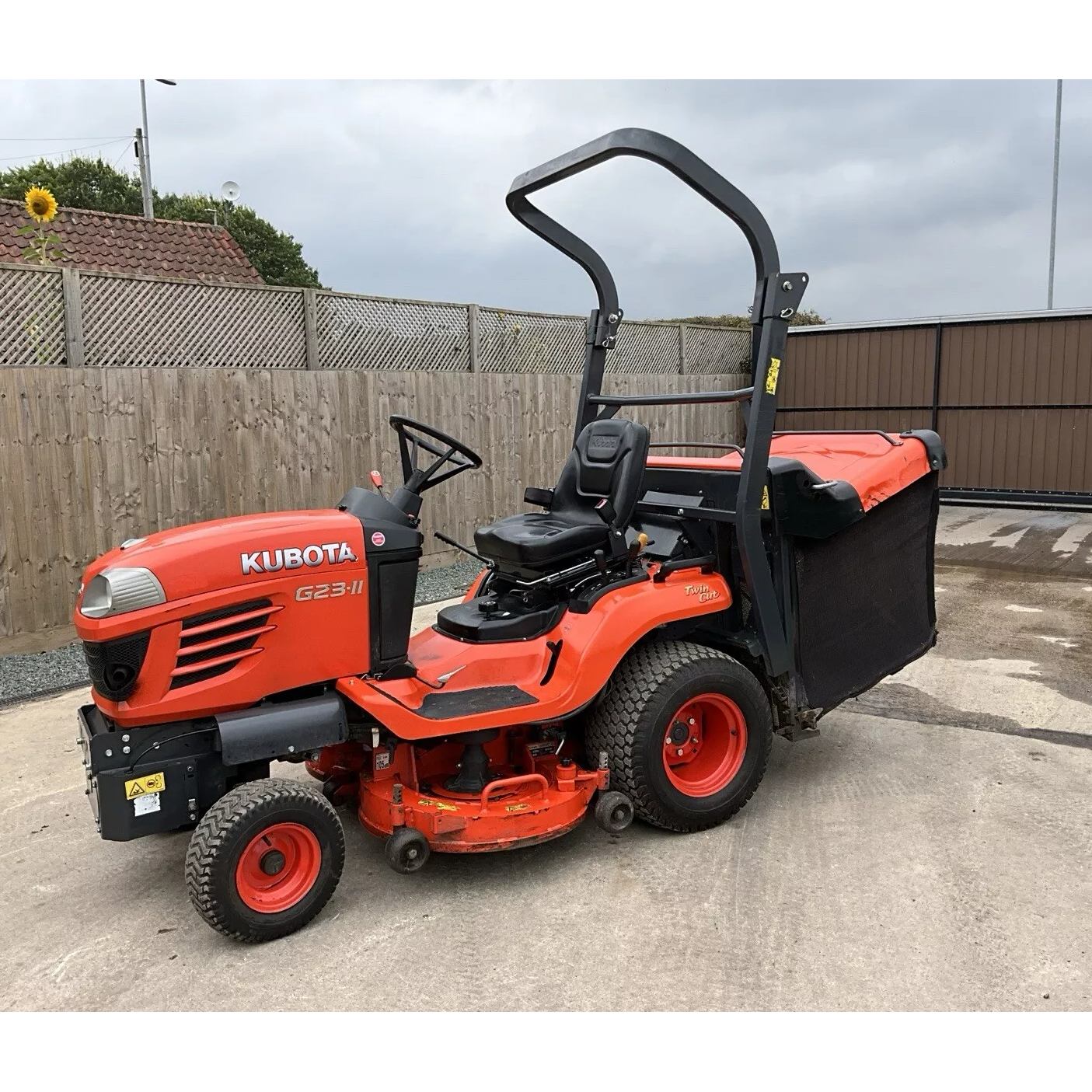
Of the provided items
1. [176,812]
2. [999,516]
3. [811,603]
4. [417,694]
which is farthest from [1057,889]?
[999,516]

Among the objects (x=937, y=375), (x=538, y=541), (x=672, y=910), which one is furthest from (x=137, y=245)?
(x=672, y=910)

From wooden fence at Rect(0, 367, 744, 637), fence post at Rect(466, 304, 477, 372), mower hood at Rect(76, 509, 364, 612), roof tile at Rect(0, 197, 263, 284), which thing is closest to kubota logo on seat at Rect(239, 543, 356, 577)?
mower hood at Rect(76, 509, 364, 612)

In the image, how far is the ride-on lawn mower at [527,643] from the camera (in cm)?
291

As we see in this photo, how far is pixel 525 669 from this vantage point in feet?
11.6

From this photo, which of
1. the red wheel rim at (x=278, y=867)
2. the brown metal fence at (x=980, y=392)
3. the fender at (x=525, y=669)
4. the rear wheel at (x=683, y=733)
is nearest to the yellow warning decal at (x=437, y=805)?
the fender at (x=525, y=669)

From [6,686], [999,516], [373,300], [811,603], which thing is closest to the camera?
[811,603]

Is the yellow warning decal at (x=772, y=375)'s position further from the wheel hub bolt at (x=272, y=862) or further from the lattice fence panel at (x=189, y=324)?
the lattice fence panel at (x=189, y=324)

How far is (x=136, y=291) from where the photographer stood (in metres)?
6.72

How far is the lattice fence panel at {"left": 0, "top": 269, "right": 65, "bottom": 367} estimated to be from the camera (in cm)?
605

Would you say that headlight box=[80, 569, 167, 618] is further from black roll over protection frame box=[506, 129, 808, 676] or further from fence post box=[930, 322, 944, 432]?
fence post box=[930, 322, 944, 432]

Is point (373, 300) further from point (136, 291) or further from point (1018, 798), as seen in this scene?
point (1018, 798)

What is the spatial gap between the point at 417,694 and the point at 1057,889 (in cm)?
216

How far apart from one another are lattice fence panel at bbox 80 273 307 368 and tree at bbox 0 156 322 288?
23930mm

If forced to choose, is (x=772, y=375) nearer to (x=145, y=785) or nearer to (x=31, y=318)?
(x=145, y=785)
